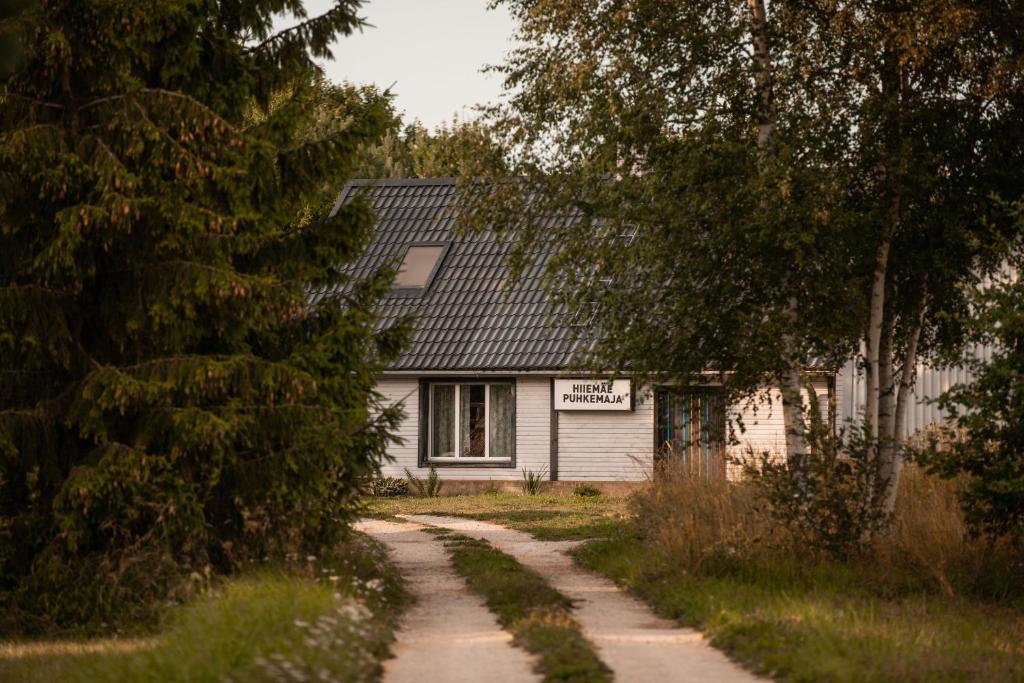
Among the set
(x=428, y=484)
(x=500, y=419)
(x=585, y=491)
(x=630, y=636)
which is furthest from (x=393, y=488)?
(x=630, y=636)

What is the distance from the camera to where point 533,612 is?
448 inches

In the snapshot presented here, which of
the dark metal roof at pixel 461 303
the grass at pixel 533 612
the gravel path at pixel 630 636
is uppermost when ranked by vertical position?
the dark metal roof at pixel 461 303

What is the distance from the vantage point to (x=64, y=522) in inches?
471

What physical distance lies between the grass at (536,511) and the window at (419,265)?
5304 millimetres

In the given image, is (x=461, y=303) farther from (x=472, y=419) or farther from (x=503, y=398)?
(x=472, y=419)

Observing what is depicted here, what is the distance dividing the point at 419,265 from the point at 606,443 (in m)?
6.31

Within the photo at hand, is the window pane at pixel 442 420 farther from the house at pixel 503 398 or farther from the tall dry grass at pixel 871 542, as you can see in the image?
the tall dry grass at pixel 871 542

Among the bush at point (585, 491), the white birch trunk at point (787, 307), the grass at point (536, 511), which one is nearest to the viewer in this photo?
the white birch trunk at point (787, 307)

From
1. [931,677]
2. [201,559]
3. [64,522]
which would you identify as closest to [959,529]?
[931,677]

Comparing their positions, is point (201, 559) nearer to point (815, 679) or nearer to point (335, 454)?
point (335, 454)

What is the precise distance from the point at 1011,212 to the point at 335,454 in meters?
7.08

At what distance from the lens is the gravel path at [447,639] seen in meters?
9.02

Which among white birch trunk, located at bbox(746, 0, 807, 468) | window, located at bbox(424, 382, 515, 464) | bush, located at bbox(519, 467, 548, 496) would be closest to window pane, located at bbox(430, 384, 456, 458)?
window, located at bbox(424, 382, 515, 464)

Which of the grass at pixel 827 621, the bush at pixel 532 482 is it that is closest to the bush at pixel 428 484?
the bush at pixel 532 482
